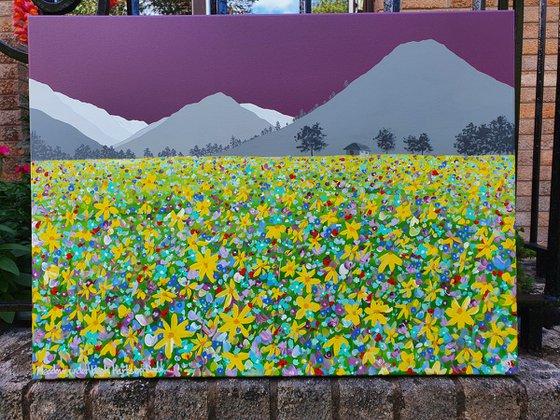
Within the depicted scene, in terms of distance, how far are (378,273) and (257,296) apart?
312mm

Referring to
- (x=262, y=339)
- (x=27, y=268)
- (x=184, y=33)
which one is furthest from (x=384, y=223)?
(x=27, y=268)

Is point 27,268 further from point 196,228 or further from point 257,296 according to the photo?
point 257,296

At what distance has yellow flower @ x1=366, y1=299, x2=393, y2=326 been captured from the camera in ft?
3.39

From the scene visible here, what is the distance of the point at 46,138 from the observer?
3.46 feet

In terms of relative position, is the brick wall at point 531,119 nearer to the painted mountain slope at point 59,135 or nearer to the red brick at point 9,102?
the painted mountain slope at point 59,135

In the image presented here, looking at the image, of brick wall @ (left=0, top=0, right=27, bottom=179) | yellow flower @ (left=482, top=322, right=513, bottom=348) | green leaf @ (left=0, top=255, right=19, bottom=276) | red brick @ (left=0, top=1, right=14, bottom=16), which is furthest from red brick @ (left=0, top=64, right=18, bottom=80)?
yellow flower @ (left=482, top=322, right=513, bottom=348)

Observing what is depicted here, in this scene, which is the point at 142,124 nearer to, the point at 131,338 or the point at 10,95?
the point at 131,338

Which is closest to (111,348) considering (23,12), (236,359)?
(236,359)

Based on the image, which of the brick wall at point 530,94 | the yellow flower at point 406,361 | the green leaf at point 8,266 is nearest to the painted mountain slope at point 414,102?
the yellow flower at point 406,361

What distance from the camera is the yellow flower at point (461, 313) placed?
3.38 feet

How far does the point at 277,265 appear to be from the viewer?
103 centimetres

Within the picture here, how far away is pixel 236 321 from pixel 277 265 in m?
0.18

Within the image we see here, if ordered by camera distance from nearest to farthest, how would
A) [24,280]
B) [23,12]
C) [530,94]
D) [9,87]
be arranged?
[24,280]
[23,12]
[530,94]
[9,87]

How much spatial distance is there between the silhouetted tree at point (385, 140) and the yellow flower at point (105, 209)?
69 centimetres
